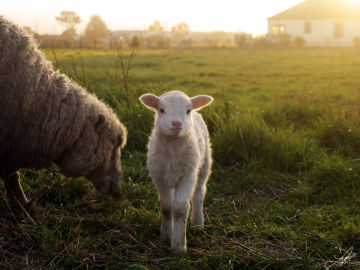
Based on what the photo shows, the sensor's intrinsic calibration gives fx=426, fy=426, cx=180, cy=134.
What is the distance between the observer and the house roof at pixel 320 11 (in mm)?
A: 38500

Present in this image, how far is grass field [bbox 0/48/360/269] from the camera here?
3.04 m

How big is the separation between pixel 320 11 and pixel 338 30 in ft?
9.49

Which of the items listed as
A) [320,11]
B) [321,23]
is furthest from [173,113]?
[320,11]

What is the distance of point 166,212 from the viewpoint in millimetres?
3307

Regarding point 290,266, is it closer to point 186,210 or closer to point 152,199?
point 186,210

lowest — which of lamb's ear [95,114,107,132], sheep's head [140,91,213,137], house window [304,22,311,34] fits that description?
lamb's ear [95,114,107,132]

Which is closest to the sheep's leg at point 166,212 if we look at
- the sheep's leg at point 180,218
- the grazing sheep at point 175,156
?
the grazing sheep at point 175,156

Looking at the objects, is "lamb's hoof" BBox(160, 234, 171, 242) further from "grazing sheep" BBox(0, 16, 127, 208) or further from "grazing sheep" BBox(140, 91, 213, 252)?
"grazing sheep" BBox(0, 16, 127, 208)

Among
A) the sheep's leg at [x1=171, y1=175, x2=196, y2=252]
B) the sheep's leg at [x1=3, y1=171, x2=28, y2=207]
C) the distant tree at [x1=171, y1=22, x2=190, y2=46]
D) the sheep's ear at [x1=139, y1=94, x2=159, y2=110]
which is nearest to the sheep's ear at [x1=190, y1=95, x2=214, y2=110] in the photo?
the sheep's ear at [x1=139, y1=94, x2=159, y2=110]

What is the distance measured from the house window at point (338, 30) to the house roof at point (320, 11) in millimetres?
630

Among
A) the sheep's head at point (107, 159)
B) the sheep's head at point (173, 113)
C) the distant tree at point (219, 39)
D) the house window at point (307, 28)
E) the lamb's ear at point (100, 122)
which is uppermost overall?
the house window at point (307, 28)

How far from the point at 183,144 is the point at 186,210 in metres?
0.49

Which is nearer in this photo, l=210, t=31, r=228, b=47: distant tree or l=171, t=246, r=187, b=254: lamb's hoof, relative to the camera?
l=171, t=246, r=187, b=254: lamb's hoof

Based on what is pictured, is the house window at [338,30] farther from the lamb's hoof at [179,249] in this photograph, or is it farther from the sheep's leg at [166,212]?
the lamb's hoof at [179,249]
